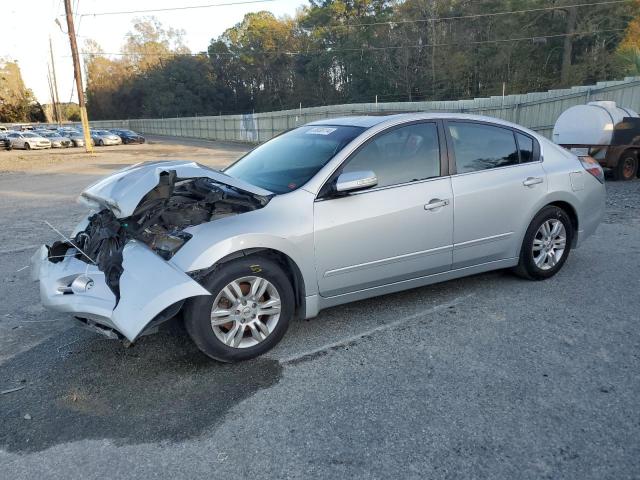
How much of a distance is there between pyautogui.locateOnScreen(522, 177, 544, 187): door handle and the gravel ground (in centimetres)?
102

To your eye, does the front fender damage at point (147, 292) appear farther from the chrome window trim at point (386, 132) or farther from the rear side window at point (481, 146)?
the rear side window at point (481, 146)

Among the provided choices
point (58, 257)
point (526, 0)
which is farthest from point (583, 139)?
point (526, 0)

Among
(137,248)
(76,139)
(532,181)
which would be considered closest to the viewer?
(137,248)

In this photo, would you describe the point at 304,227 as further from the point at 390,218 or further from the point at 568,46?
the point at 568,46

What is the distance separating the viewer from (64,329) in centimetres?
431

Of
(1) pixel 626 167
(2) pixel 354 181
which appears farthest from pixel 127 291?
(1) pixel 626 167

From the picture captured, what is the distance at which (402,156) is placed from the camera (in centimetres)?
427

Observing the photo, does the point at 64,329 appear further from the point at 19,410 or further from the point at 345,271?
the point at 345,271

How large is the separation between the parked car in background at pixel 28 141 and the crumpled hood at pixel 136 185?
4080 centimetres

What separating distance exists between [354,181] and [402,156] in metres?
0.71

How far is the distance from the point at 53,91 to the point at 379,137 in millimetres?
83887

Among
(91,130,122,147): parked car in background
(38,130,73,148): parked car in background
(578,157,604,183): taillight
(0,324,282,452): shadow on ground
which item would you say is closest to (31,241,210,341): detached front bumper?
(0,324,282,452): shadow on ground

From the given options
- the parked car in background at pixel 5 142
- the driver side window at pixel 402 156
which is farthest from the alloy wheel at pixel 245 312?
the parked car in background at pixel 5 142

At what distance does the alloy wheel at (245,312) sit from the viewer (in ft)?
11.5
